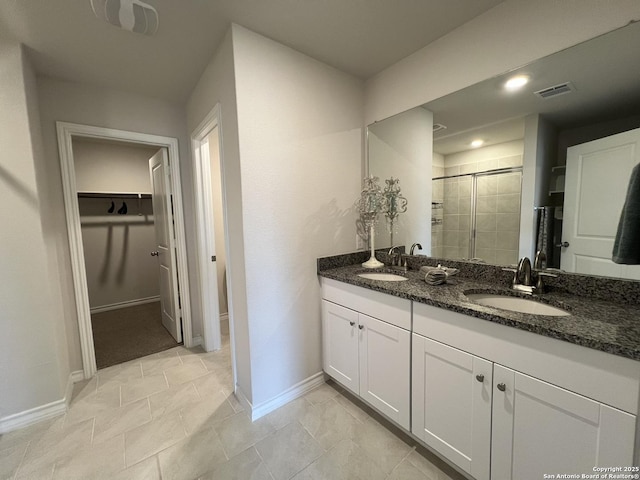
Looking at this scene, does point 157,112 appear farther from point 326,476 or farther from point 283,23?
point 326,476

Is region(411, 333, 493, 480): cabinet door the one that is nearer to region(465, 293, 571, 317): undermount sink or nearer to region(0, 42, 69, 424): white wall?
region(465, 293, 571, 317): undermount sink

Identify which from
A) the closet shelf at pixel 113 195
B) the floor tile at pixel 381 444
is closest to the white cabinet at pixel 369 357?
the floor tile at pixel 381 444

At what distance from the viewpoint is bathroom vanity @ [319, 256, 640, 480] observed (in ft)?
2.63

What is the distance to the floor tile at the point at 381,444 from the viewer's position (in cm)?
135

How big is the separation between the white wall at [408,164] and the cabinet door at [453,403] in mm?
890

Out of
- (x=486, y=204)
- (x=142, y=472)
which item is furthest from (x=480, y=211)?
(x=142, y=472)

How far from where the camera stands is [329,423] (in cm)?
161

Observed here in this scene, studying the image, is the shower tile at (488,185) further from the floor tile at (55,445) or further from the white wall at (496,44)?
the floor tile at (55,445)

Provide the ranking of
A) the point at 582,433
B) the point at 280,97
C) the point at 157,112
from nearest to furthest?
the point at 582,433 → the point at 280,97 → the point at 157,112

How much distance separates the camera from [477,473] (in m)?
1.11

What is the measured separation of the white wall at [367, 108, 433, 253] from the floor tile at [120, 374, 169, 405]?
2.11 meters

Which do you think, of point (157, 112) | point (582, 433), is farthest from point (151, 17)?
point (582, 433)

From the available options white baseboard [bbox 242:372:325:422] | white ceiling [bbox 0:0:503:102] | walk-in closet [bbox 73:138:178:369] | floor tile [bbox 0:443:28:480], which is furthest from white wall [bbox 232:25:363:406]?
walk-in closet [bbox 73:138:178:369]

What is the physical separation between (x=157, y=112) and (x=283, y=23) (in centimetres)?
156
